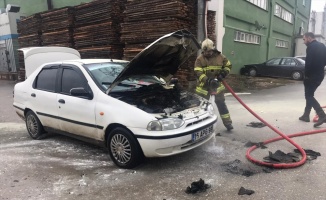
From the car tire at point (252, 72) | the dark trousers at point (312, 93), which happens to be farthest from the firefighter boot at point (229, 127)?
the car tire at point (252, 72)

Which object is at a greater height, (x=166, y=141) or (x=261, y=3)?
(x=261, y=3)

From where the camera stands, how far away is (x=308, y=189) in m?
3.27

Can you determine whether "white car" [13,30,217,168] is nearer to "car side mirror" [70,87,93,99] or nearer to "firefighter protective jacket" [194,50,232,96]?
"car side mirror" [70,87,93,99]

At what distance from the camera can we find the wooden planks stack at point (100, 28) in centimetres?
1068

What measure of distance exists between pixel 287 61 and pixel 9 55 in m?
18.0

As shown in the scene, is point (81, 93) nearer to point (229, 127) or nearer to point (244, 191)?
point (244, 191)

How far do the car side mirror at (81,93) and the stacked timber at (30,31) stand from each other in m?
11.2

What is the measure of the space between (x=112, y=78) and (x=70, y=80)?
748 mm

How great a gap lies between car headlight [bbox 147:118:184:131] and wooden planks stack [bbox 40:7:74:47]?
9979 mm

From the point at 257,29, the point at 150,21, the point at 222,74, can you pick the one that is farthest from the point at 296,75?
the point at 222,74

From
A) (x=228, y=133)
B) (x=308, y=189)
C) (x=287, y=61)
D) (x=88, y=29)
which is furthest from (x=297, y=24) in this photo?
(x=308, y=189)

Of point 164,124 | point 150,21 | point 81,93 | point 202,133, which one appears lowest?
point 202,133

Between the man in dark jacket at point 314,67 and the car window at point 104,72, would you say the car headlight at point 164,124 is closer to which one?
the car window at point 104,72

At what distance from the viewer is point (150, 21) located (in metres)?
9.75
